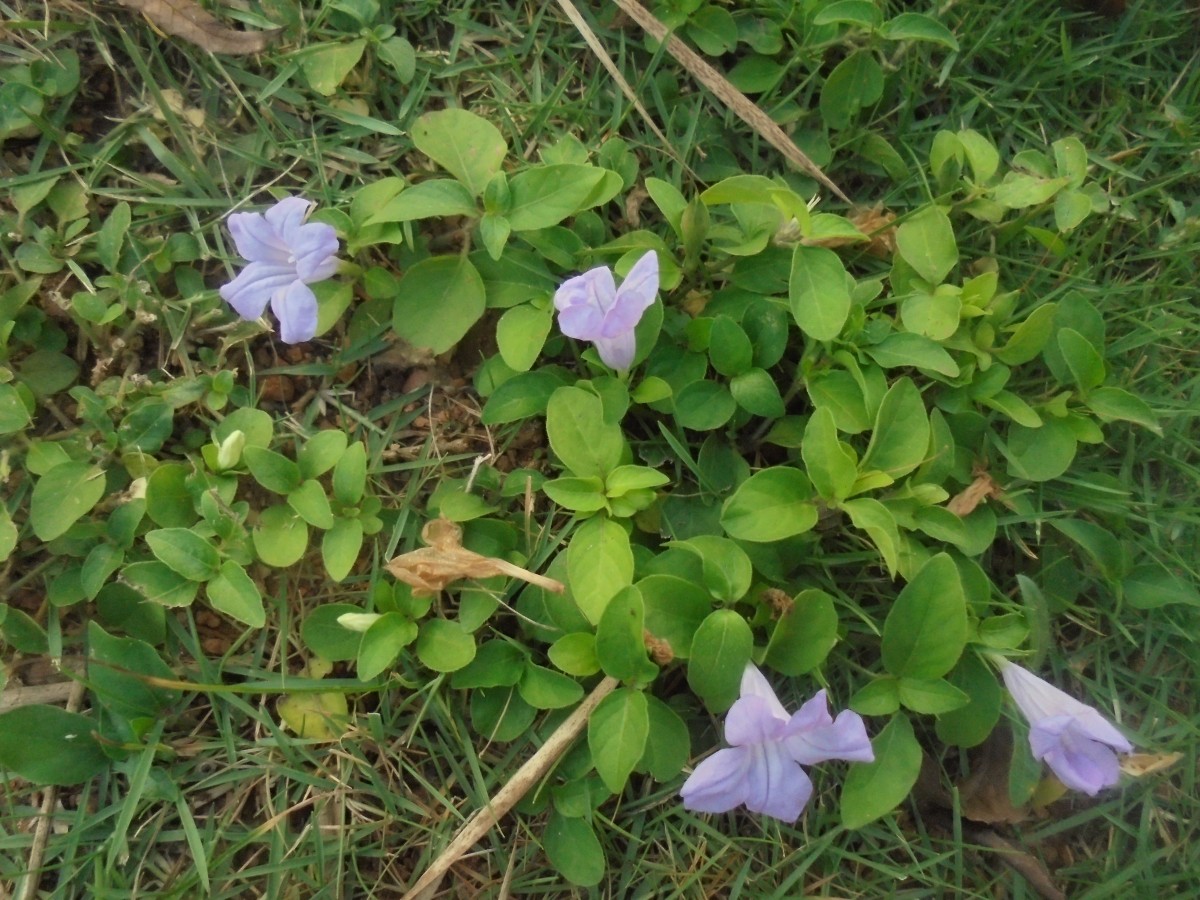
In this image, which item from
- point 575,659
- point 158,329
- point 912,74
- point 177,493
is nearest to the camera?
point 575,659

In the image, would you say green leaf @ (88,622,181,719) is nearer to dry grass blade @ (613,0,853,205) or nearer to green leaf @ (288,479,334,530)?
green leaf @ (288,479,334,530)

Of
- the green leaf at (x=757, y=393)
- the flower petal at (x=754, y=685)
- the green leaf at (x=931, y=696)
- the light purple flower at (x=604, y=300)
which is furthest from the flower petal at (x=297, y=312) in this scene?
the green leaf at (x=931, y=696)

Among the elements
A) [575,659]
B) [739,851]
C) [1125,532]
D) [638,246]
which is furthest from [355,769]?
[1125,532]

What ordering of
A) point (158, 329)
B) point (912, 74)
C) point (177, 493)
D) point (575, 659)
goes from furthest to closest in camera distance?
point (912, 74) → point (158, 329) → point (177, 493) → point (575, 659)

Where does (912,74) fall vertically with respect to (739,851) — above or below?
above

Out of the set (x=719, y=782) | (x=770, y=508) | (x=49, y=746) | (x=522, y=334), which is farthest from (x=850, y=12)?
(x=49, y=746)

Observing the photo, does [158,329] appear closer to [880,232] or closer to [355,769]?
[355,769]

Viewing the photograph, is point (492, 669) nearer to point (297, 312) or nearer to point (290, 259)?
point (297, 312)

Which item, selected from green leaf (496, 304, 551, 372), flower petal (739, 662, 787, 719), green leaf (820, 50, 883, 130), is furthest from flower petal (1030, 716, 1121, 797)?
green leaf (820, 50, 883, 130)
